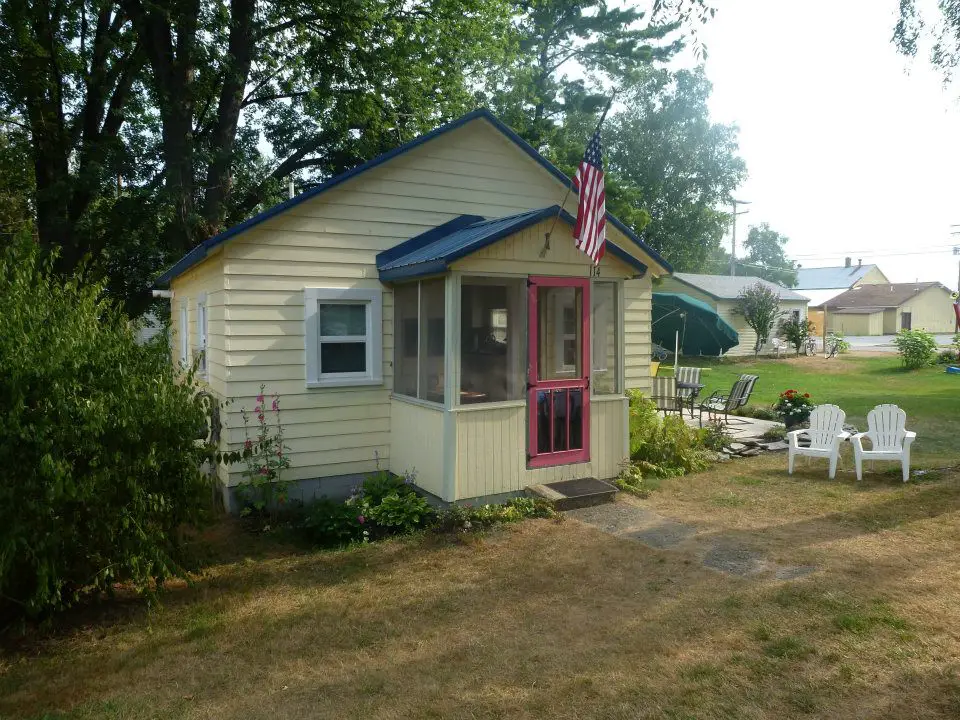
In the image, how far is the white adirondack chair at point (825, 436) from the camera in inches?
365

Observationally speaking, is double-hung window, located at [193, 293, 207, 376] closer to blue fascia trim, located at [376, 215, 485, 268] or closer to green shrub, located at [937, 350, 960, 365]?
blue fascia trim, located at [376, 215, 485, 268]

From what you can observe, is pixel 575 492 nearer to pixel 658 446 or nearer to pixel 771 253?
pixel 658 446

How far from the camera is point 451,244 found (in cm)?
789

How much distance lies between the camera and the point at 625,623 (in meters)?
4.97

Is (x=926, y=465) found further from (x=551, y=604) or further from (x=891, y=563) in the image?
(x=551, y=604)

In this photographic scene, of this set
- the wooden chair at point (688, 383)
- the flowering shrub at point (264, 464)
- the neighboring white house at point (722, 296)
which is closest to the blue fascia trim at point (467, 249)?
the flowering shrub at point (264, 464)

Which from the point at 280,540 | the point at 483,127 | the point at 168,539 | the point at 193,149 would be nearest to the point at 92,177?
the point at 193,149

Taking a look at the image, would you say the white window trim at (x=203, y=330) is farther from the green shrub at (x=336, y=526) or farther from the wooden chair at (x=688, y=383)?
the wooden chair at (x=688, y=383)

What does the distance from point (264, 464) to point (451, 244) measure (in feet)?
10.9

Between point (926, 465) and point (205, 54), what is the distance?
1393cm

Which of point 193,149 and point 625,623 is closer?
point 625,623

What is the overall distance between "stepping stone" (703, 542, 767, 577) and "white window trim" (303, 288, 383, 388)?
14.1 feet

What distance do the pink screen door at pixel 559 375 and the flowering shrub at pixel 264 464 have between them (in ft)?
9.47

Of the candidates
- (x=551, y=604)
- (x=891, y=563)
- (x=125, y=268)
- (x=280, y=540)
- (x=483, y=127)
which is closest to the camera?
(x=551, y=604)
